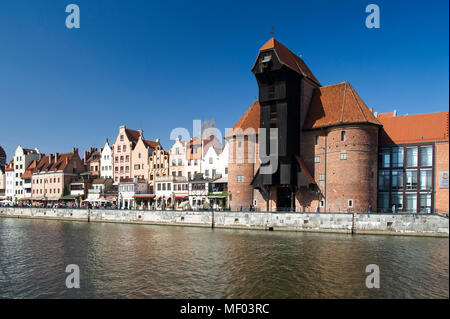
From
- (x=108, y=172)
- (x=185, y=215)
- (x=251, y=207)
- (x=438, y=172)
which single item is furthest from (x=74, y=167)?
(x=438, y=172)

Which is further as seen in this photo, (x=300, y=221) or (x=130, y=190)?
(x=130, y=190)

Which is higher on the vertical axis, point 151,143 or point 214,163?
point 151,143

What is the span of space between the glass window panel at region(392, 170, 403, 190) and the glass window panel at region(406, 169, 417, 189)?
2.29 ft

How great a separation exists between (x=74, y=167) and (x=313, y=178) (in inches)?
2602

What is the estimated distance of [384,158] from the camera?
47.9 m

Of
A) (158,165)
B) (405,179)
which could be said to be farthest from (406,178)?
(158,165)

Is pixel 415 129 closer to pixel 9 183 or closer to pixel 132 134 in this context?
pixel 132 134

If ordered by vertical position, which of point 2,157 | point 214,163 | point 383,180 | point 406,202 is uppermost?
point 2,157

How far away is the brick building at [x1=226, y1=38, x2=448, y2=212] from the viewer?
45250mm

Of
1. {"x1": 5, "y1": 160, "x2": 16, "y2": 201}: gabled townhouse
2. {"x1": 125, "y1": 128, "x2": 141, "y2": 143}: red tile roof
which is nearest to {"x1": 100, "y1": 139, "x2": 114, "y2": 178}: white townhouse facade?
{"x1": 125, "y1": 128, "x2": 141, "y2": 143}: red tile roof

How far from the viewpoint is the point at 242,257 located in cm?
2830

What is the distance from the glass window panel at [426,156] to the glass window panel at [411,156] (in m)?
0.71

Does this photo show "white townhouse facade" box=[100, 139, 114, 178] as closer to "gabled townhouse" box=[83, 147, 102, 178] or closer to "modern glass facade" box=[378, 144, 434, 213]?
"gabled townhouse" box=[83, 147, 102, 178]

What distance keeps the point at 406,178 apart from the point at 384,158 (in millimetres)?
3779
